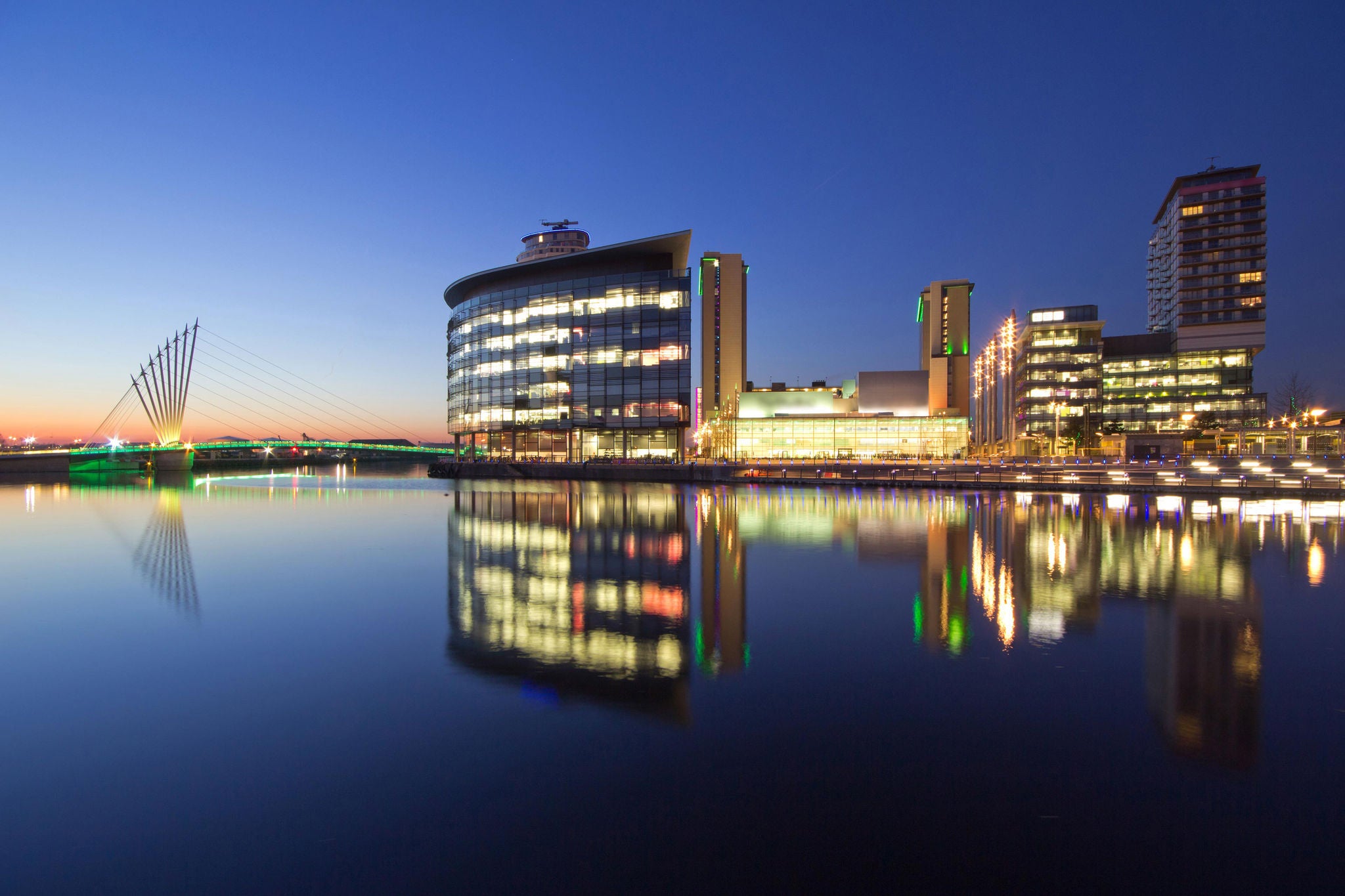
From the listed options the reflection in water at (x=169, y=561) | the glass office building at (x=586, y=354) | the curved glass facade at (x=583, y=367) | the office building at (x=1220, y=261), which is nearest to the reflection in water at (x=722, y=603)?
the reflection in water at (x=169, y=561)

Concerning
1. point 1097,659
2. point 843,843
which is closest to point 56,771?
point 843,843

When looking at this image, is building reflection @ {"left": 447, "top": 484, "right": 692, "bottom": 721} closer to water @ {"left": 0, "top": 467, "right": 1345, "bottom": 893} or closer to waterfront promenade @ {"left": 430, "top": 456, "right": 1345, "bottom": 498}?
water @ {"left": 0, "top": 467, "right": 1345, "bottom": 893}

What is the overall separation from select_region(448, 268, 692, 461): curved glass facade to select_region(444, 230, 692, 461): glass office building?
12 centimetres

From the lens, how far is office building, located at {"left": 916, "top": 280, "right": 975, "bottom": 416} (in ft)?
527

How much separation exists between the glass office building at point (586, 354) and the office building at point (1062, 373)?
74.2 meters

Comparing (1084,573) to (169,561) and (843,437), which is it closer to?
(169,561)

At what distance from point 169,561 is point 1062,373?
13673 centimetres

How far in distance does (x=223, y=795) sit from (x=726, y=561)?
12.9 meters

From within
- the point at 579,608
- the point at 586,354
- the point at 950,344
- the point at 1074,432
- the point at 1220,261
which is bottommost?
the point at 579,608

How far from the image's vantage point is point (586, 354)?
85812mm

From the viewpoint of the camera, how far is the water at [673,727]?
4832mm

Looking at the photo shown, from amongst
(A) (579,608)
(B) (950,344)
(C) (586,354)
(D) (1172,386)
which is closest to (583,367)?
(C) (586,354)

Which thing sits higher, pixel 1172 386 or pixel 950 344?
pixel 950 344

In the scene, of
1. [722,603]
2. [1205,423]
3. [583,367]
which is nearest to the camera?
[722,603]
